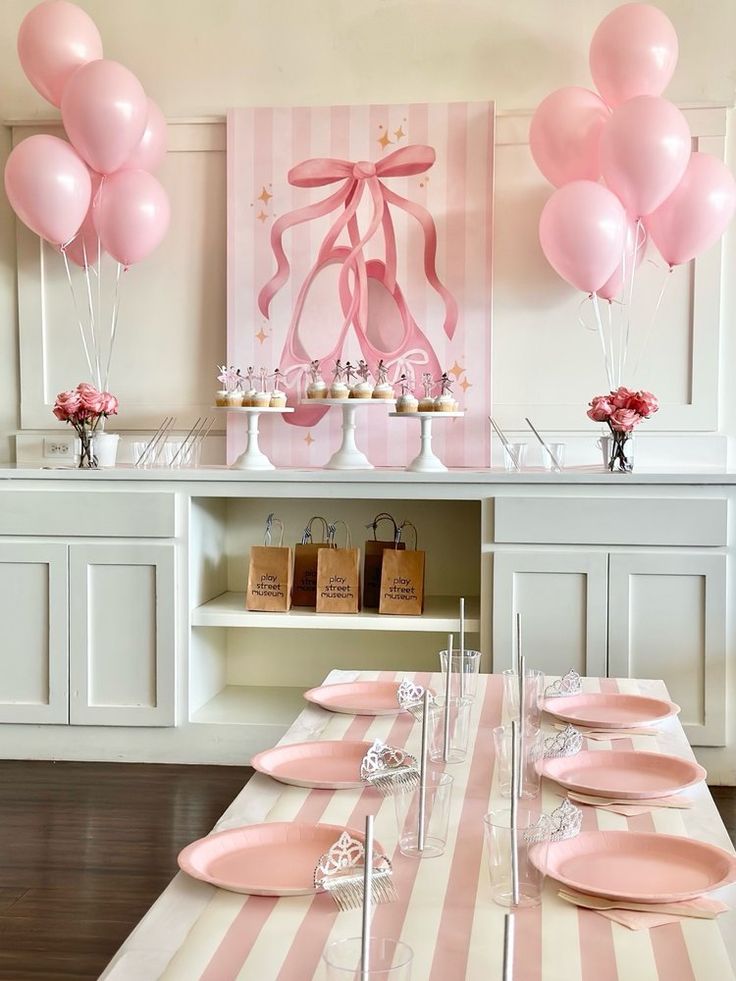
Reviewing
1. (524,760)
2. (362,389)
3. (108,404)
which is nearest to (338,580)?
(362,389)

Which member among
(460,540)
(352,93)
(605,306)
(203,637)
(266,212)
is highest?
(352,93)

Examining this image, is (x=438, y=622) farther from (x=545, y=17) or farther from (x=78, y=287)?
(x=545, y=17)

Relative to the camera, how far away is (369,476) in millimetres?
3547

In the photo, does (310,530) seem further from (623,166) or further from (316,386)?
(623,166)

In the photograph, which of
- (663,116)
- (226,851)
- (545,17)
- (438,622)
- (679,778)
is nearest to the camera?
(226,851)

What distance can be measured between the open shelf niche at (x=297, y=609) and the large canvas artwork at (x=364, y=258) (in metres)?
0.20

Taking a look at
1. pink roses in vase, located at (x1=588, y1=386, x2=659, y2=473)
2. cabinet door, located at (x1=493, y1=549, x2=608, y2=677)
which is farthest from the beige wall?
cabinet door, located at (x1=493, y1=549, x2=608, y2=677)

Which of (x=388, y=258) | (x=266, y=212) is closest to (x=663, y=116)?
(x=388, y=258)

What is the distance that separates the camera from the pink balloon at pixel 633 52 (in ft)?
11.5

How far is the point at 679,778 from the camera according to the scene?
1.66 meters

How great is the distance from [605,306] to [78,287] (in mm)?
→ 1834

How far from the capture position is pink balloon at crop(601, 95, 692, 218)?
332 centimetres

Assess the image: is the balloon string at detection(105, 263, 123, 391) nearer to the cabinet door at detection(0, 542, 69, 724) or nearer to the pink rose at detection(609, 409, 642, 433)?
the cabinet door at detection(0, 542, 69, 724)

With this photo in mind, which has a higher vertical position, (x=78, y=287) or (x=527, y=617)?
(x=78, y=287)
